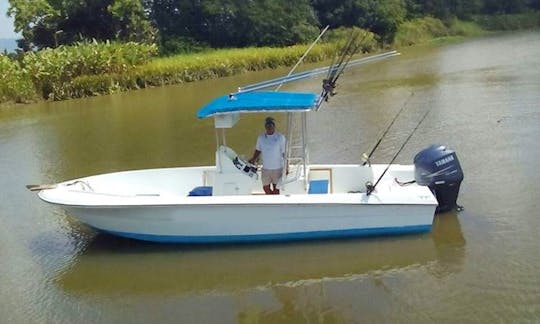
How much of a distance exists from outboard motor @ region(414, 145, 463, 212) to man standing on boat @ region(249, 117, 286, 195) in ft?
5.69

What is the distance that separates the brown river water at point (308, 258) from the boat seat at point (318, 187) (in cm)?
73

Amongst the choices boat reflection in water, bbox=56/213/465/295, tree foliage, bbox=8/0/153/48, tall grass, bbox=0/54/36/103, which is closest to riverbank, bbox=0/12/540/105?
tall grass, bbox=0/54/36/103

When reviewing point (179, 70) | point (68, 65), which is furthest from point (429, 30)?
point (68, 65)

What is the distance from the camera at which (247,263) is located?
729 cm

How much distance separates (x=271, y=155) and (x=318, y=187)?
74 cm

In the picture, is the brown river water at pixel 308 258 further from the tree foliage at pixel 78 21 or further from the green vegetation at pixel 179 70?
the tree foliage at pixel 78 21

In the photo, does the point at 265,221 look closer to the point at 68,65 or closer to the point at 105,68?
the point at 68,65

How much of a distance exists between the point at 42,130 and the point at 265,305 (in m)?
13.4

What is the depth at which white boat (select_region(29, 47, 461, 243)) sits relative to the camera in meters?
7.39

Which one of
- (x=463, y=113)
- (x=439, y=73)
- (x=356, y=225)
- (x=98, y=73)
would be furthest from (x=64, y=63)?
(x=356, y=225)

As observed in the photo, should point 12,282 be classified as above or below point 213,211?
below

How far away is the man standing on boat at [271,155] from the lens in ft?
25.9

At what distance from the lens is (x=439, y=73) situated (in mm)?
24078

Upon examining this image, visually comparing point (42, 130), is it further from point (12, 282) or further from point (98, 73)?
point (12, 282)
